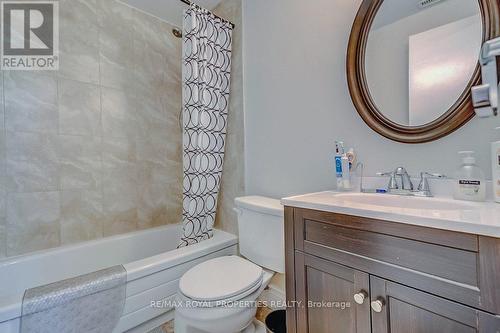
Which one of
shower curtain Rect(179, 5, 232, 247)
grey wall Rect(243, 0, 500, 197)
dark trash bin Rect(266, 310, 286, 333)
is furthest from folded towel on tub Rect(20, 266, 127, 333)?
grey wall Rect(243, 0, 500, 197)

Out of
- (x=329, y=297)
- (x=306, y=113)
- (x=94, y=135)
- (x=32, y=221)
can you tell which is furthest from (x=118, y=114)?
(x=329, y=297)

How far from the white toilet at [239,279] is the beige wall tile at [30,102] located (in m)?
1.46

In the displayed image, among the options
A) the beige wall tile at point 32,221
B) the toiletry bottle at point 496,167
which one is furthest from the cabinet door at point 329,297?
the beige wall tile at point 32,221

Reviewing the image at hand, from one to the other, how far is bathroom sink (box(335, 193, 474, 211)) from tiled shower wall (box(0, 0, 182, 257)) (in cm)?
173

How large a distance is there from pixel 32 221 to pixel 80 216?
0.87 ft

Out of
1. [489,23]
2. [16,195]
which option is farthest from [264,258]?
[16,195]

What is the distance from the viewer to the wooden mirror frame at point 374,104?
0.87 metres

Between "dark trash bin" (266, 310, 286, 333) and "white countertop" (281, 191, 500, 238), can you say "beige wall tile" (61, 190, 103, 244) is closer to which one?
"dark trash bin" (266, 310, 286, 333)

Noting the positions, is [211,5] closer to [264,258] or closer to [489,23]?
[489,23]

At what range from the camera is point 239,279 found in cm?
118

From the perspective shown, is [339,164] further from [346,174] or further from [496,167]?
[496,167]

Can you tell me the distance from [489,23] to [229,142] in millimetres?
1558

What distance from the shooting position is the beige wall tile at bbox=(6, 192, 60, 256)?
4.99ft

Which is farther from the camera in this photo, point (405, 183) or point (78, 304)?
point (78, 304)
